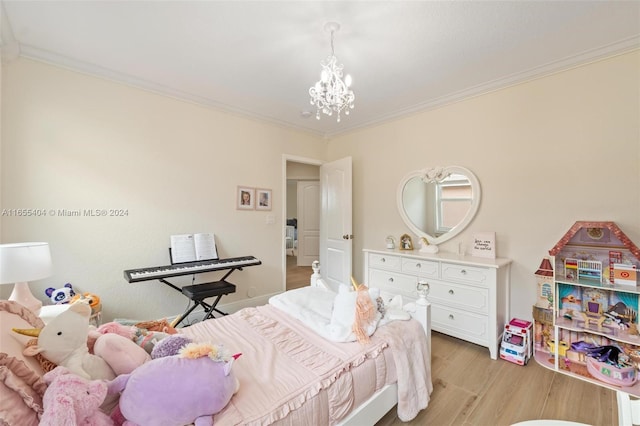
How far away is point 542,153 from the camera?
2.47 m

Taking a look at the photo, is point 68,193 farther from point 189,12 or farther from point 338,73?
point 338,73

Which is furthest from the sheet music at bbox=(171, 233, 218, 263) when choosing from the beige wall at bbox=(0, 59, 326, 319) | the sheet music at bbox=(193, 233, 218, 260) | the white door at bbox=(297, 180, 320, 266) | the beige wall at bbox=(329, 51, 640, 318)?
the white door at bbox=(297, 180, 320, 266)

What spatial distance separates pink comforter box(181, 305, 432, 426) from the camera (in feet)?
3.67

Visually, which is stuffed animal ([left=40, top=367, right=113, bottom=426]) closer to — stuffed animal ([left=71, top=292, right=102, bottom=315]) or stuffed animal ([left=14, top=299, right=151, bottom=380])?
stuffed animal ([left=14, top=299, right=151, bottom=380])

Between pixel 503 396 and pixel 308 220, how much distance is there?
482cm

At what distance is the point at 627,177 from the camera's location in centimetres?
211

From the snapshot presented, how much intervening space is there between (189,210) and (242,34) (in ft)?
6.39

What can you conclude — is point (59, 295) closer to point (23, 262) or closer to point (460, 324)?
point (23, 262)

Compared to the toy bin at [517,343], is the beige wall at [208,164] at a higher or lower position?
higher

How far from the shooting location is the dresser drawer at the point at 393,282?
9.64 feet

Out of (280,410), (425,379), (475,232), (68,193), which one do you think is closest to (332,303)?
(425,379)

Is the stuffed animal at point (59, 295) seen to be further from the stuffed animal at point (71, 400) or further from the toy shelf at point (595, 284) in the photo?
the toy shelf at point (595, 284)

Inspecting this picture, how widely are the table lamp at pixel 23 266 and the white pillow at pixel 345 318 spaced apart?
195 cm

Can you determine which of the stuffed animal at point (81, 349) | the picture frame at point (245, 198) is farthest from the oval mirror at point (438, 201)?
the stuffed animal at point (81, 349)
